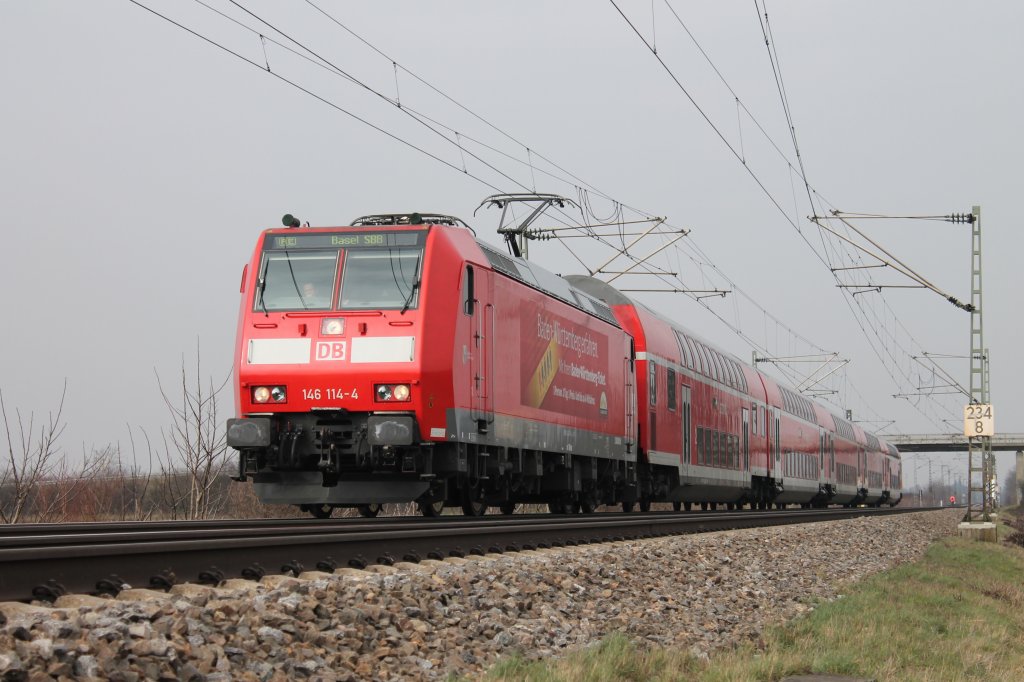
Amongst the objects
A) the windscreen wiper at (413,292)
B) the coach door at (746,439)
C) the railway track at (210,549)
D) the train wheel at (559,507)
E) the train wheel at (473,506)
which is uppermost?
the windscreen wiper at (413,292)

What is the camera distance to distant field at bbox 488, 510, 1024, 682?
6766 millimetres

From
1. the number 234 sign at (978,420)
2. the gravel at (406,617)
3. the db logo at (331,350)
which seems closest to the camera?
the gravel at (406,617)

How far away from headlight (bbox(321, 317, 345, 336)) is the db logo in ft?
0.44

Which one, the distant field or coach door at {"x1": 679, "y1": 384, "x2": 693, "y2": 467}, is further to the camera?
coach door at {"x1": 679, "y1": 384, "x2": 693, "y2": 467}

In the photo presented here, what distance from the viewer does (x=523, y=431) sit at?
16.0 m

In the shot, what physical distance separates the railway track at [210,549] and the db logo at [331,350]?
1902 mm

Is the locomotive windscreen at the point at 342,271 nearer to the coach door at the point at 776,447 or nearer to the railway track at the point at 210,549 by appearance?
the railway track at the point at 210,549

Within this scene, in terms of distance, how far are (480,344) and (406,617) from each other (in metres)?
8.03

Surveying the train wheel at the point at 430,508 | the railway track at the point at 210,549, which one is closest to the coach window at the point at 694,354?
the train wheel at the point at 430,508

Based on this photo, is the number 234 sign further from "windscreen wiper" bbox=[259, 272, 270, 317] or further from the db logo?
"windscreen wiper" bbox=[259, 272, 270, 317]

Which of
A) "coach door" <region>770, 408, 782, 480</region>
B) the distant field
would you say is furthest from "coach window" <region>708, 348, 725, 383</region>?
the distant field

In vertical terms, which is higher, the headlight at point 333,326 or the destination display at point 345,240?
the destination display at point 345,240

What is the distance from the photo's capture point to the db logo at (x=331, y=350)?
43.2ft

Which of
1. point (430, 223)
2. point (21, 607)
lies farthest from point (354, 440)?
point (21, 607)
